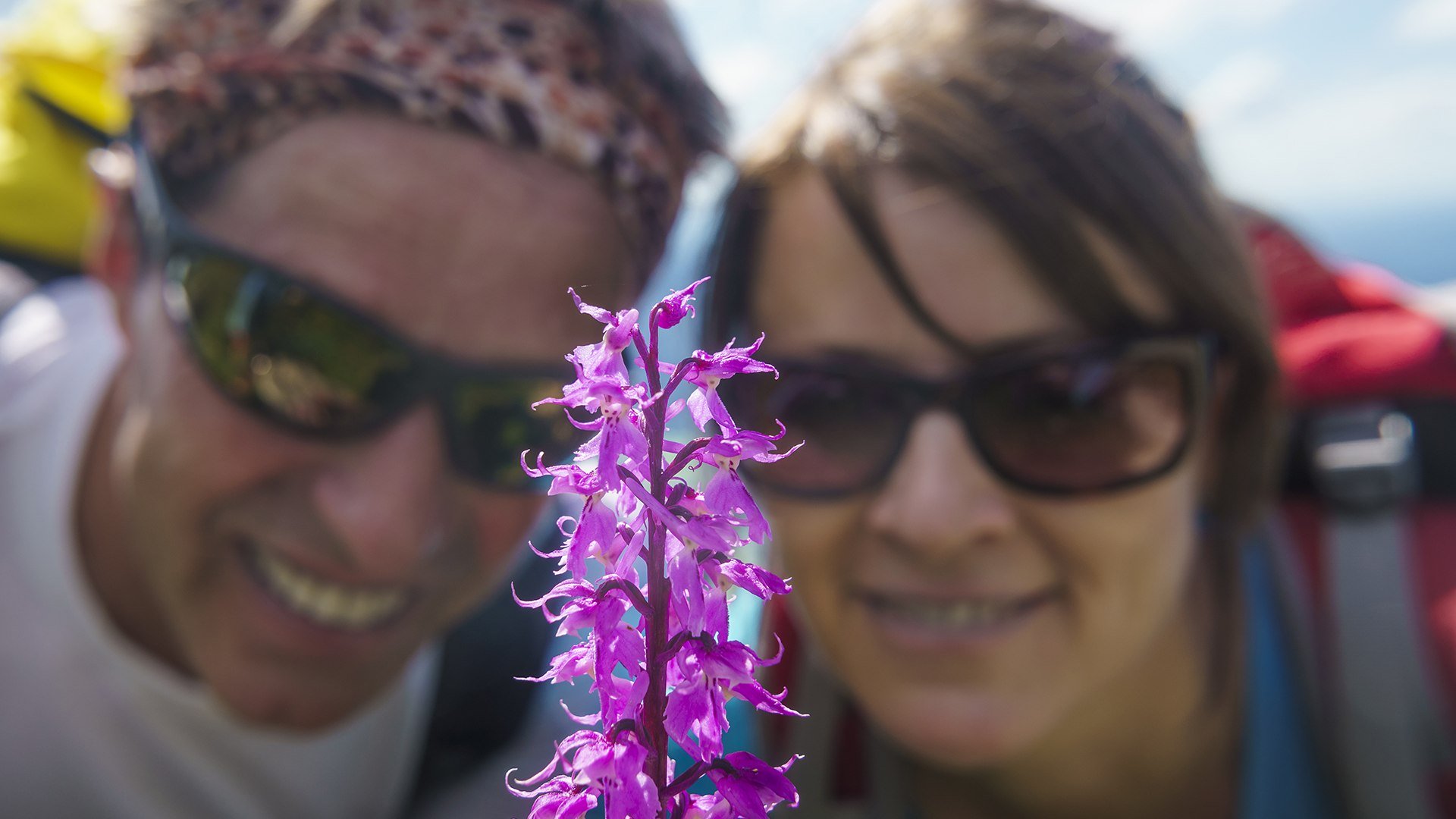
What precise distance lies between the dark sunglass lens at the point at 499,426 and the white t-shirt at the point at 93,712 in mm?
1938

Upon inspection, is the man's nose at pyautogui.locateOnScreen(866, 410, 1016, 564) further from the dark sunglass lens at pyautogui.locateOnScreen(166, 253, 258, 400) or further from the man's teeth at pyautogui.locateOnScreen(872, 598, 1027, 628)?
the dark sunglass lens at pyautogui.locateOnScreen(166, 253, 258, 400)

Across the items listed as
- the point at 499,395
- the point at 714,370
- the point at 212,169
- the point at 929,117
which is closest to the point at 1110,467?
the point at 929,117

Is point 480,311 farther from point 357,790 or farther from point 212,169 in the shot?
point 357,790

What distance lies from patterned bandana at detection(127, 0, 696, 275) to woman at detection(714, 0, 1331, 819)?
700 millimetres

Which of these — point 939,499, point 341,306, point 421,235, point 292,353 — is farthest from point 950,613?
point 292,353

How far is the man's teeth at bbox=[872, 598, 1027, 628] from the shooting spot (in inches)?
124

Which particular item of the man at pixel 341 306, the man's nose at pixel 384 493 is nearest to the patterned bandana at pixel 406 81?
the man at pixel 341 306

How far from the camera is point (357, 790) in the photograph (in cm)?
488

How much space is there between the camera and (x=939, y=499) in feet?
9.51

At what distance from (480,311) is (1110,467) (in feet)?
7.47

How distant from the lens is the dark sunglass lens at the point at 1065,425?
3016 mm

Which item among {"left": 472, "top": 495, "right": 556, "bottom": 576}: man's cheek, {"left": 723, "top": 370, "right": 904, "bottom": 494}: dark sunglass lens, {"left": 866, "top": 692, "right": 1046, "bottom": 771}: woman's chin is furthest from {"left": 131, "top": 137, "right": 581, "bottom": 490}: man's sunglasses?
{"left": 866, "top": 692, "right": 1046, "bottom": 771}: woman's chin

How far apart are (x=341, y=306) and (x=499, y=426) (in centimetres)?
71

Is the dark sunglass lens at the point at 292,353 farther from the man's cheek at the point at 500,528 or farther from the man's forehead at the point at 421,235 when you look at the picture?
the man's cheek at the point at 500,528
